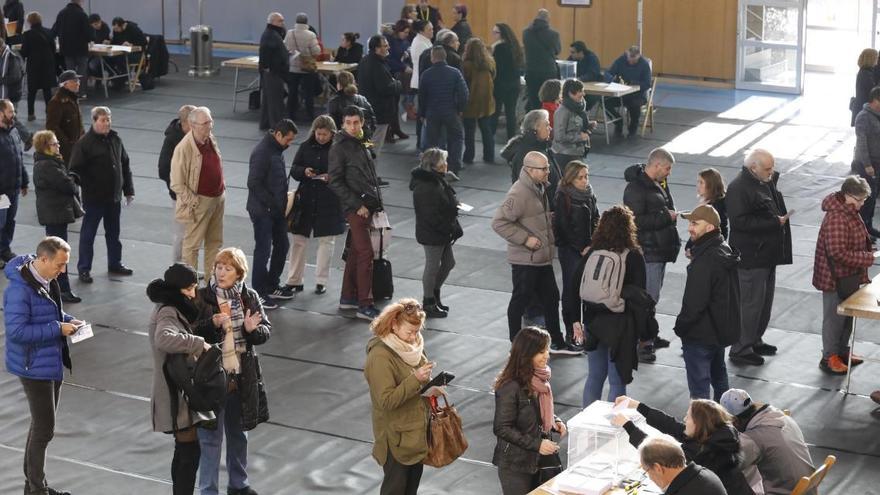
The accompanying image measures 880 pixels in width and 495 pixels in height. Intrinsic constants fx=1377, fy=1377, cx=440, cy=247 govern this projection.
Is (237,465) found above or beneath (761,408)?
beneath

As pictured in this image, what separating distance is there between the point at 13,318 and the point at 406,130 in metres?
12.3

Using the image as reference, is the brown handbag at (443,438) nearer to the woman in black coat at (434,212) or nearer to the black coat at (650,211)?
the black coat at (650,211)

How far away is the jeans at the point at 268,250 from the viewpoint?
1163 centimetres

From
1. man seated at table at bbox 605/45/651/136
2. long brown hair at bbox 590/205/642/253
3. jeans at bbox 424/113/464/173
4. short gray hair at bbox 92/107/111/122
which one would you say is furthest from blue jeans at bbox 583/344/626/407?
man seated at table at bbox 605/45/651/136

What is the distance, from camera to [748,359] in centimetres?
1042

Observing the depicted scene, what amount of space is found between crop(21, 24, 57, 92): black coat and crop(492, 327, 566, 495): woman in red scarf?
49.8ft

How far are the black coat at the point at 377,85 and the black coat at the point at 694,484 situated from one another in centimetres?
1135

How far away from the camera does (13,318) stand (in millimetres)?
7836

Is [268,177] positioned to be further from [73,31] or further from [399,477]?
[73,31]

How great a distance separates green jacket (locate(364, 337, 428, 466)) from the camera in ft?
22.9

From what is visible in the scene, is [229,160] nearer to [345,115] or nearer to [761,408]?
[345,115]

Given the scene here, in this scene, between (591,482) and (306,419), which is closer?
(591,482)

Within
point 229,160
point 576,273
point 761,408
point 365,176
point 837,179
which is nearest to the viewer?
point 761,408

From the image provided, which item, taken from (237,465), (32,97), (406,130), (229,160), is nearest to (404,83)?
(406,130)
